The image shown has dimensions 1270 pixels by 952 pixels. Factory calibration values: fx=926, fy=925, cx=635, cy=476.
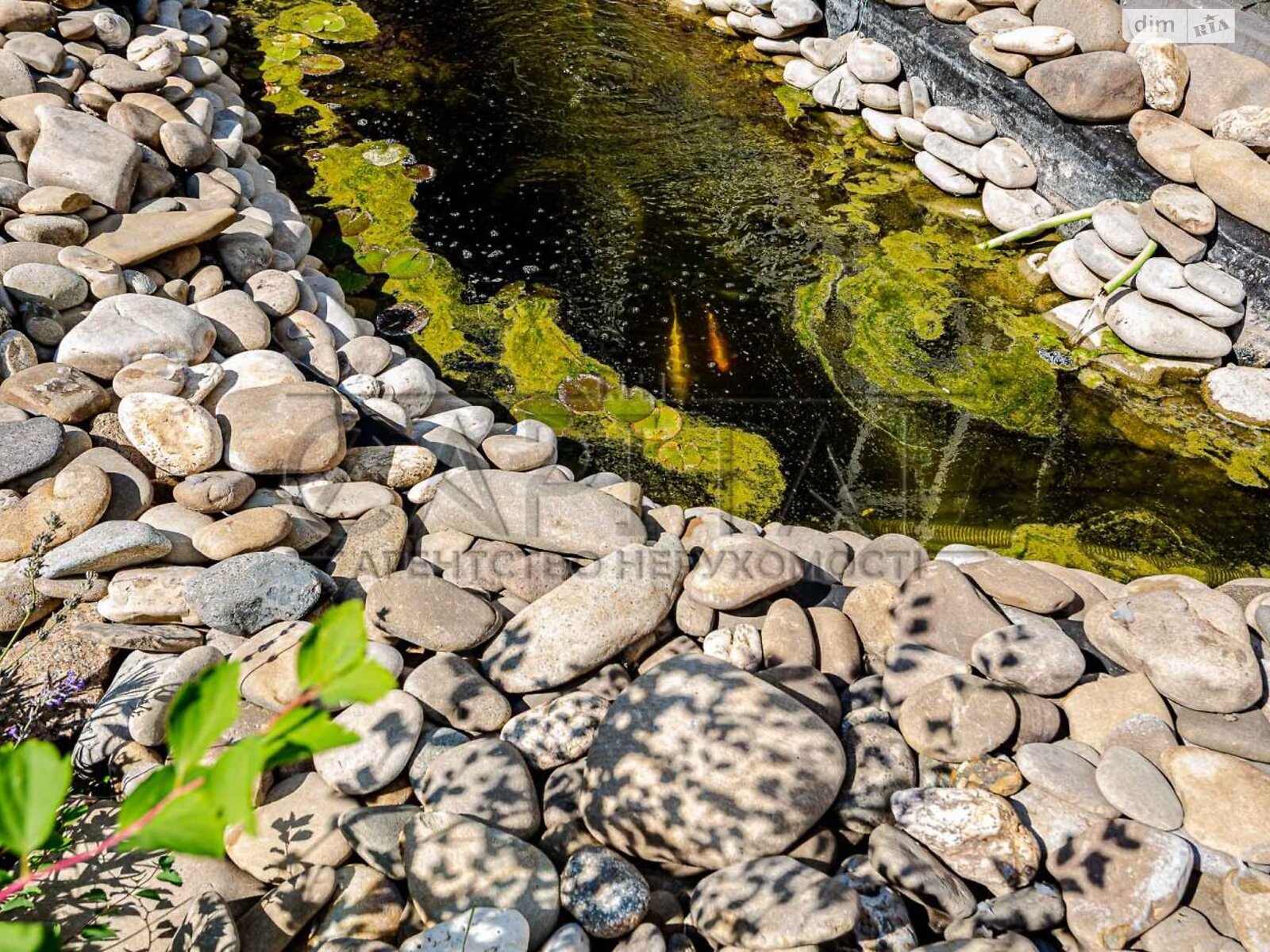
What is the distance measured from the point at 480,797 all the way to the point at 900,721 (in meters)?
1.12

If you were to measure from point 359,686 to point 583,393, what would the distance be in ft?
11.7

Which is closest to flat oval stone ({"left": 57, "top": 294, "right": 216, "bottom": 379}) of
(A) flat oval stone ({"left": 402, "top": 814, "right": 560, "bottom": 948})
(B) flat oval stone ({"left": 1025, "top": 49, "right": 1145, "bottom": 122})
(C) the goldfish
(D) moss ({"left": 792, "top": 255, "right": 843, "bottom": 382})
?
(A) flat oval stone ({"left": 402, "top": 814, "right": 560, "bottom": 948})

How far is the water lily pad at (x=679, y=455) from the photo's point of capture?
386 centimetres

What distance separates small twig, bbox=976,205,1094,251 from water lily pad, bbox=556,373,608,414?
2414 millimetres

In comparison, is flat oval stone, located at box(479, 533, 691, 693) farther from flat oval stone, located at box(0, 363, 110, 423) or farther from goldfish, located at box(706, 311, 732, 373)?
goldfish, located at box(706, 311, 732, 373)

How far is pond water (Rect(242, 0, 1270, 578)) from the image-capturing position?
12.5ft

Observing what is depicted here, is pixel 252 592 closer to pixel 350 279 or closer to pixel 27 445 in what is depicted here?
pixel 27 445

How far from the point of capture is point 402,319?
4.51 metres

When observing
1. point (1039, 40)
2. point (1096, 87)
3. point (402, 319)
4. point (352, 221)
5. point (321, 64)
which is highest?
point (1039, 40)

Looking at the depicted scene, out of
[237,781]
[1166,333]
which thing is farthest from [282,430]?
[1166,333]

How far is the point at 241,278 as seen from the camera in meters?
3.99

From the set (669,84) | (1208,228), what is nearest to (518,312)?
(669,84)

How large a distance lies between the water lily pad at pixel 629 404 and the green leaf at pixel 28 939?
3.44 metres

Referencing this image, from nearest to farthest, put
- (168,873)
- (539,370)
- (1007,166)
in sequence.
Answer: (168,873)
(539,370)
(1007,166)
